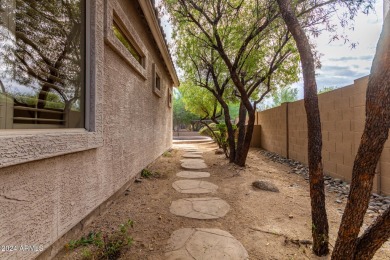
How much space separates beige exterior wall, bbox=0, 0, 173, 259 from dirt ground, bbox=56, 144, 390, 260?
31cm

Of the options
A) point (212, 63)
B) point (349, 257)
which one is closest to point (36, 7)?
point (349, 257)

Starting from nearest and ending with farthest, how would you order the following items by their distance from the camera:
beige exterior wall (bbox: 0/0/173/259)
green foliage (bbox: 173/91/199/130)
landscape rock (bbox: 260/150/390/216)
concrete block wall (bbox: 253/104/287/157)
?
beige exterior wall (bbox: 0/0/173/259), landscape rock (bbox: 260/150/390/216), concrete block wall (bbox: 253/104/287/157), green foliage (bbox: 173/91/199/130)

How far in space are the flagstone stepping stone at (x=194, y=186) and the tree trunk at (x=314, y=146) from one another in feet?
6.43

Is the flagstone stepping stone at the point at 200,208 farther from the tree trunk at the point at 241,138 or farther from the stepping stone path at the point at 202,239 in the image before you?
the tree trunk at the point at 241,138

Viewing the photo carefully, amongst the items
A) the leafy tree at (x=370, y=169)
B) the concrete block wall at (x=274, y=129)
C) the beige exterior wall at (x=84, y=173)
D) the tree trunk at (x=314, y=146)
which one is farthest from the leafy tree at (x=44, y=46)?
the concrete block wall at (x=274, y=129)

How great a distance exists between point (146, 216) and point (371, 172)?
2.30 metres

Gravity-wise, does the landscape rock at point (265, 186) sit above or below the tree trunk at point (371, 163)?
below

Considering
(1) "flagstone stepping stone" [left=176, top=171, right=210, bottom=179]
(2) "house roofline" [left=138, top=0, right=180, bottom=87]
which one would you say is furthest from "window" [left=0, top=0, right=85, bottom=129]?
(1) "flagstone stepping stone" [left=176, top=171, right=210, bottom=179]

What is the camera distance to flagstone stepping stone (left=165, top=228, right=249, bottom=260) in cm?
176

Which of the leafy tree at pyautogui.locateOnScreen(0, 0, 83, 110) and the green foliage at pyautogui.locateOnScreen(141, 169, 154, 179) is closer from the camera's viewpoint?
the leafy tree at pyautogui.locateOnScreen(0, 0, 83, 110)

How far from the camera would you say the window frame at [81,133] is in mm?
1268

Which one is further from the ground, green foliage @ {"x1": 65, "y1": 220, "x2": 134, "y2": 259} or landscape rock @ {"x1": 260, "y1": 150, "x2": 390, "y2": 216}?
green foliage @ {"x1": 65, "y1": 220, "x2": 134, "y2": 259}

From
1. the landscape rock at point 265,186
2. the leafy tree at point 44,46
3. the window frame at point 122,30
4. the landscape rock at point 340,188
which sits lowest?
the landscape rock at point 340,188

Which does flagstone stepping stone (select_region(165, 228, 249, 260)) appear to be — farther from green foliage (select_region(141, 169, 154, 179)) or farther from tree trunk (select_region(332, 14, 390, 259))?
green foliage (select_region(141, 169, 154, 179))
